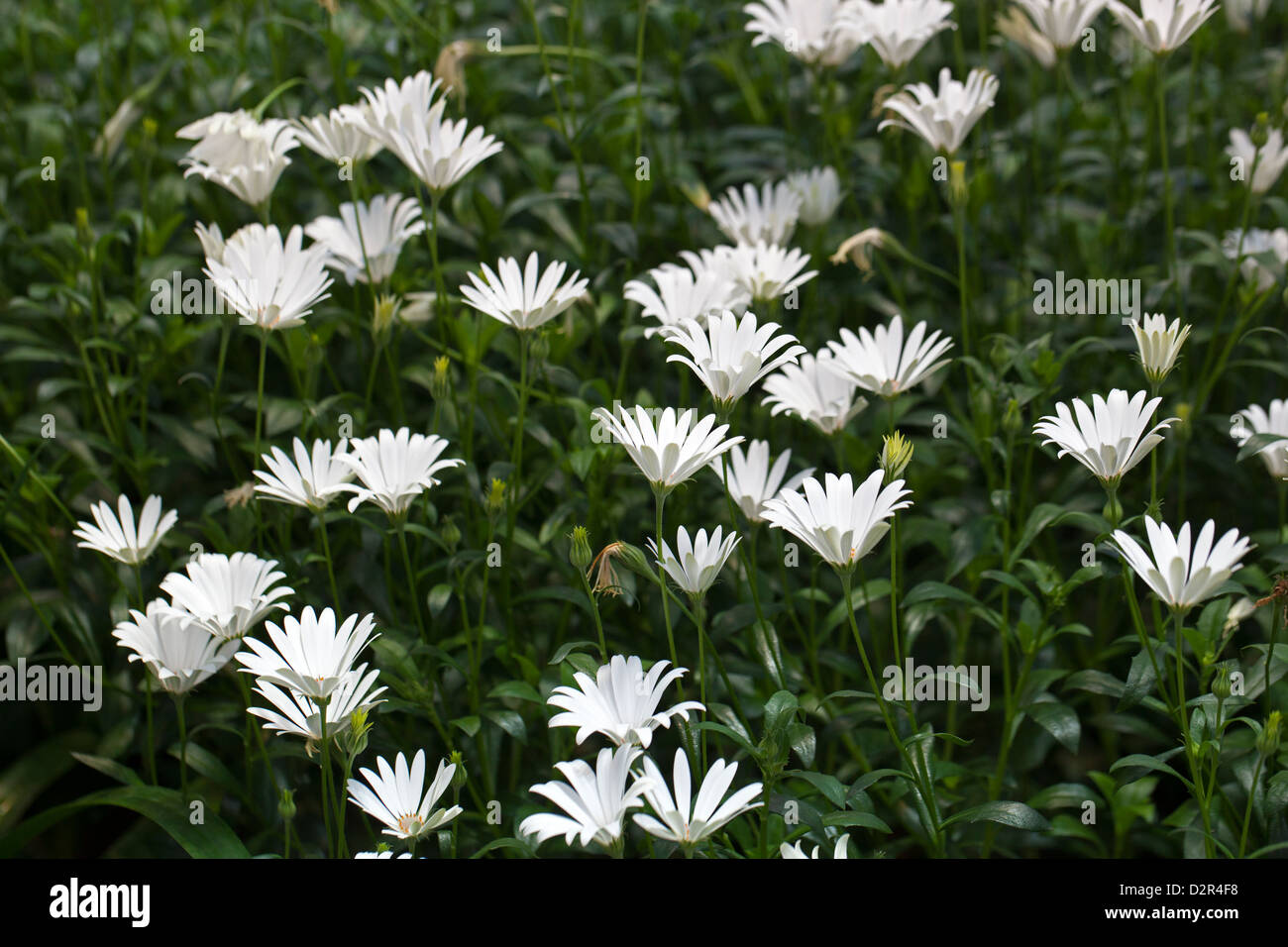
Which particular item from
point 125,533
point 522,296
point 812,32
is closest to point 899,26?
point 812,32

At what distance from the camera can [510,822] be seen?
2.37 metres

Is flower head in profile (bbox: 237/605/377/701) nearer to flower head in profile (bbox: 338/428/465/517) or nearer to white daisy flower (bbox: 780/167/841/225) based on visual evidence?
flower head in profile (bbox: 338/428/465/517)

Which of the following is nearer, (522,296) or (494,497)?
(494,497)

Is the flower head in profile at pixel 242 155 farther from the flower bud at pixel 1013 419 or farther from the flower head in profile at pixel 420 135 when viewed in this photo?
the flower bud at pixel 1013 419

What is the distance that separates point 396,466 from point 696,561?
659mm

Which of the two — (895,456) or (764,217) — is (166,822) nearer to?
(895,456)

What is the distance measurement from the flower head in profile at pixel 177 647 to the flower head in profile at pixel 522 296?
0.81 meters

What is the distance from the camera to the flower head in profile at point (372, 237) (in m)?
2.76

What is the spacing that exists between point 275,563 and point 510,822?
0.70 m

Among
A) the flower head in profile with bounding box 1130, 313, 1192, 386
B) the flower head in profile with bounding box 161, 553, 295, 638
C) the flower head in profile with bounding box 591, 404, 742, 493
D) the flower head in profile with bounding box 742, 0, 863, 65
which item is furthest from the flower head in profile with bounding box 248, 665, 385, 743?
the flower head in profile with bounding box 742, 0, 863, 65

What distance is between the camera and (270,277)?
2492 mm

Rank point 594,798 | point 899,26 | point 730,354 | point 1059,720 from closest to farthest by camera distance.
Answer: point 594,798
point 730,354
point 1059,720
point 899,26

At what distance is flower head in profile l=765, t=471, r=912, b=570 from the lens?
192cm

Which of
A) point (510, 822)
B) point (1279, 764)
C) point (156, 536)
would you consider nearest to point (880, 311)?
point (1279, 764)
